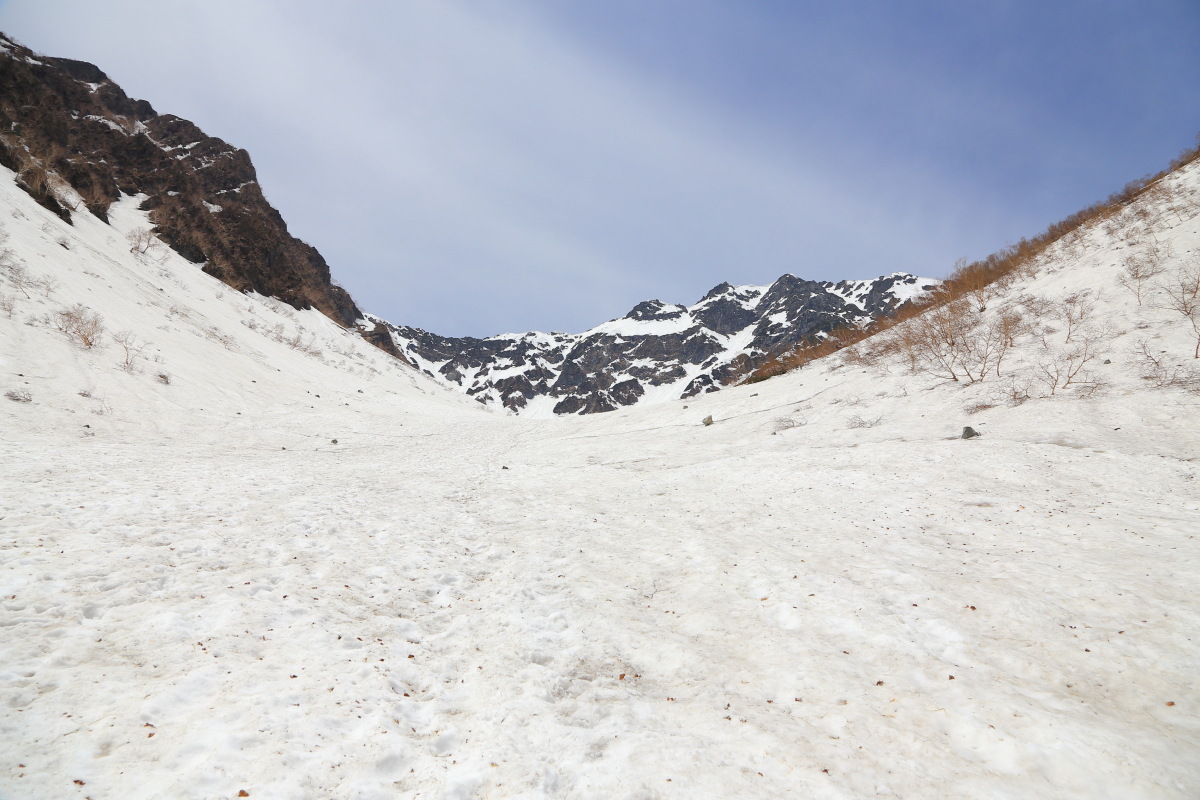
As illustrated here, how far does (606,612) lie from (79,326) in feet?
58.0

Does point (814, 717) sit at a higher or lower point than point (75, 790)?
higher

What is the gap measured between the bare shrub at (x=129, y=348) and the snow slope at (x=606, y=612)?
1799 millimetres

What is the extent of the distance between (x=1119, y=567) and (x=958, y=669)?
3.12 m

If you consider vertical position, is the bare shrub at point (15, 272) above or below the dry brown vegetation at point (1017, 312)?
below

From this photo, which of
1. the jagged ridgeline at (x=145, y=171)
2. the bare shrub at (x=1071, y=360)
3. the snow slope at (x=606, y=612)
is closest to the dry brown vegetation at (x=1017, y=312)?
the bare shrub at (x=1071, y=360)

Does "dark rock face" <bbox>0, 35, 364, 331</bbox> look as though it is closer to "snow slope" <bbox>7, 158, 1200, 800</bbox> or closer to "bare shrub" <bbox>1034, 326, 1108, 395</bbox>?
"snow slope" <bbox>7, 158, 1200, 800</bbox>

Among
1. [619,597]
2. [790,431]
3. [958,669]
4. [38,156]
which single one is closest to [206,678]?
[619,597]

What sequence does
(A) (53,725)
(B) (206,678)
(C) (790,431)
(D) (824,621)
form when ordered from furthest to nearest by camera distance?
(C) (790,431)
(D) (824,621)
(B) (206,678)
(A) (53,725)

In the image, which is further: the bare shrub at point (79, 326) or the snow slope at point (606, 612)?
the bare shrub at point (79, 326)

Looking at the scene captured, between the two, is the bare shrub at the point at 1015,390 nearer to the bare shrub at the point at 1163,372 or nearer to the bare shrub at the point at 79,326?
the bare shrub at the point at 1163,372

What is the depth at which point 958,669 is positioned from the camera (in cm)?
437

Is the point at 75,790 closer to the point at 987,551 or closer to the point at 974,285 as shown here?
the point at 987,551

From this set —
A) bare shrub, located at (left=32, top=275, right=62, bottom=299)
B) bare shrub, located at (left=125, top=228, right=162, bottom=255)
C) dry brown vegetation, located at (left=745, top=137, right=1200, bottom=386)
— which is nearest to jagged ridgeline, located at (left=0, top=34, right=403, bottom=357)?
bare shrub, located at (left=125, top=228, right=162, bottom=255)

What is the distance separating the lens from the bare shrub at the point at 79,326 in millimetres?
13648
